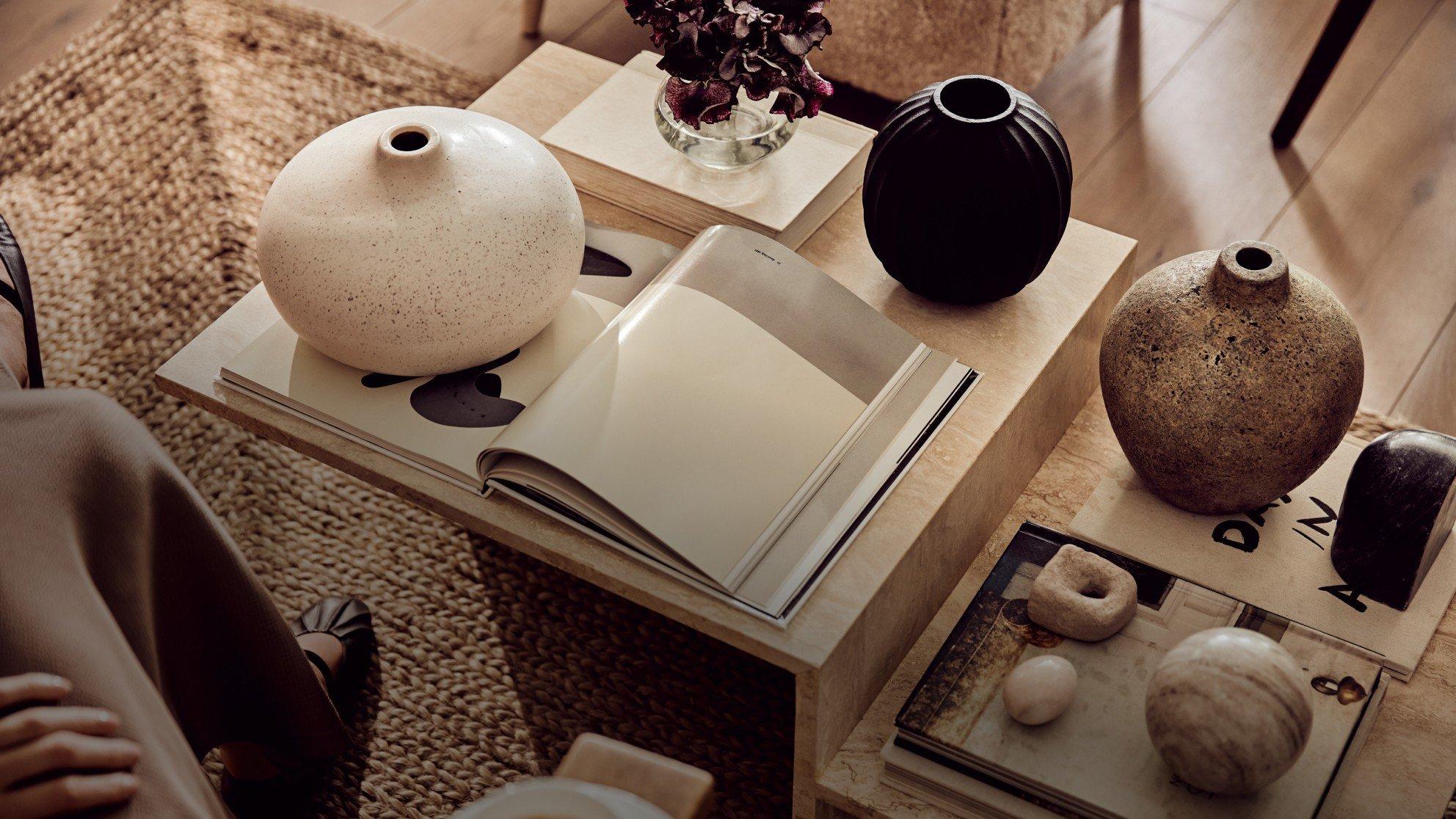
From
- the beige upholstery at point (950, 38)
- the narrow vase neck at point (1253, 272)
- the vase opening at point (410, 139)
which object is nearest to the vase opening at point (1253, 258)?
the narrow vase neck at point (1253, 272)

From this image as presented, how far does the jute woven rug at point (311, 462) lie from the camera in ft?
4.00

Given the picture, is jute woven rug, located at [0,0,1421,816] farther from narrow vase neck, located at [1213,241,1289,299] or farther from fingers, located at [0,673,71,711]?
narrow vase neck, located at [1213,241,1289,299]

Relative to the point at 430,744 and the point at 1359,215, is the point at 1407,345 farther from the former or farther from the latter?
the point at 430,744

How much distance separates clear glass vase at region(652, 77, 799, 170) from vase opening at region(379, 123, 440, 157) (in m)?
0.29

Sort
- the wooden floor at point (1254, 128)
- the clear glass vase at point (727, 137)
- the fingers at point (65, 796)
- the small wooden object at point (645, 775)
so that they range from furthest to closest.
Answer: the wooden floor at point (1254, 128)
the clear glass vase at point (727, 137)
the fingers at point (65, 796)
the small wooden object at point (645, 775)

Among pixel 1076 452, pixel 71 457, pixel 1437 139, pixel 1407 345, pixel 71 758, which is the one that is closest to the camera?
pixel 71 758

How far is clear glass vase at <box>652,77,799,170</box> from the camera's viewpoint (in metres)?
1.21

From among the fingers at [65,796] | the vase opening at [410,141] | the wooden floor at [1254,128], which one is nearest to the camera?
the fingers at [65,796]

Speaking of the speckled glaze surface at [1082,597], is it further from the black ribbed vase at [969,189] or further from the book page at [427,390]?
the book page at [427,390]

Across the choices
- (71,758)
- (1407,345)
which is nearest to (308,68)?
(71,758)

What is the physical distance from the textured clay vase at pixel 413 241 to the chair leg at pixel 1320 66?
1275mm

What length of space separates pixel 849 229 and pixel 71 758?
0.80 meters

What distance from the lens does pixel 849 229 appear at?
123 centimetres

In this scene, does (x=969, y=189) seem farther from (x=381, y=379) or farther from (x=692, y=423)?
(x=381, y=379)
